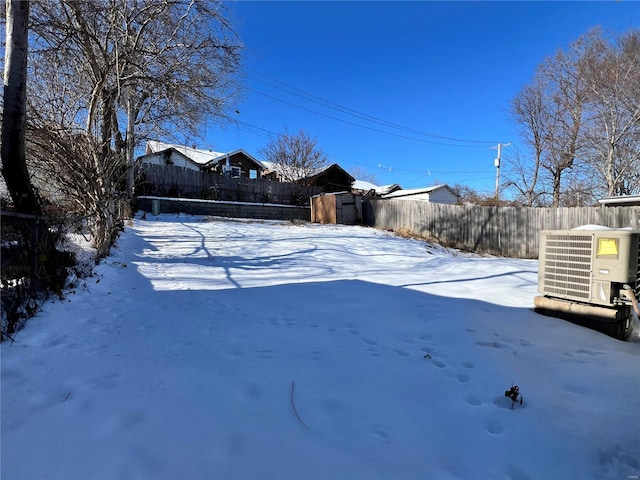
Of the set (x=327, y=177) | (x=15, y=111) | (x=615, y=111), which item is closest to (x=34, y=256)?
(x=15, y=111)

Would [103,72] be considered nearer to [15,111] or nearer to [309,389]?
[15,111]

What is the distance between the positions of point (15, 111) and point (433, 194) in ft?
103

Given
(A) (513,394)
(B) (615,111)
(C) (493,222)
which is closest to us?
(A) (513,394)

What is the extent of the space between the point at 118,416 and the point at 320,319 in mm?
2062

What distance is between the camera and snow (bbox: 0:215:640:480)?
154 cm

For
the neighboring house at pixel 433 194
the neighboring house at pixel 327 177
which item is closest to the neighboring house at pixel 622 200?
the neighboring house at pixel 433 194

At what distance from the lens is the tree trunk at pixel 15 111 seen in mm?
3533

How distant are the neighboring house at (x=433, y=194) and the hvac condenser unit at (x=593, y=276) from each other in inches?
1081

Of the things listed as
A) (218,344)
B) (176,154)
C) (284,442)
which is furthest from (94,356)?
(176,154)

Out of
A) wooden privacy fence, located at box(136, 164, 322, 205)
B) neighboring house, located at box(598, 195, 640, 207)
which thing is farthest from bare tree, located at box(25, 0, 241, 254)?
neighboring house, located at box(598, 195, 640, 207)

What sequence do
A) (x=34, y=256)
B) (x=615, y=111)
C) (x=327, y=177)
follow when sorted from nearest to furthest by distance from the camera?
1. (x=34, y=256)
2. (x=615, y=111)
3. (x=327, y=177)

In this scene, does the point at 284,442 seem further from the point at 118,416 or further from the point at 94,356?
the point at 94,356

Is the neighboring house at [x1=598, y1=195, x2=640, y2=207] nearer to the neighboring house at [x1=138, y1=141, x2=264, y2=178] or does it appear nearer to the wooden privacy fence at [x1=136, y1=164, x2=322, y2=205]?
the wooden privacy fence at [x1=136, y1=164, x2=322, y2=205]

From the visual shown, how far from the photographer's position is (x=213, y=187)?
19.6m
